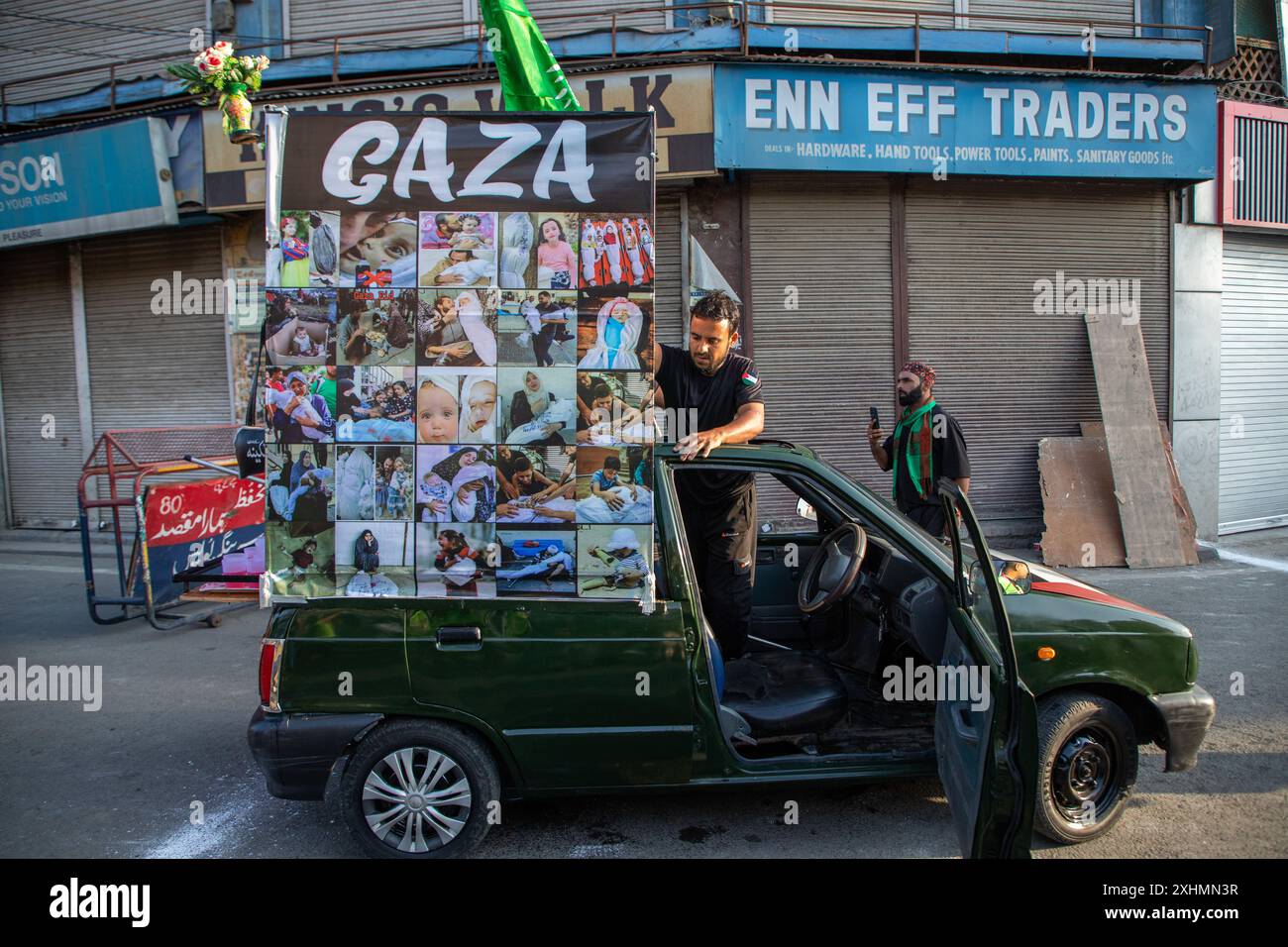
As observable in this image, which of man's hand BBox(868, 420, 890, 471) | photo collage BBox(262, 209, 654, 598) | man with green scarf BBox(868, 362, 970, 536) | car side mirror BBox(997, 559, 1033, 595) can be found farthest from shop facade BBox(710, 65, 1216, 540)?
photo collage BBox(262, 209, 654, 598)

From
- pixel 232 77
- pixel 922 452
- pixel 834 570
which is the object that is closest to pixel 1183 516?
pixel 922 452

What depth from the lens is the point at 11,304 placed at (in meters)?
11.5

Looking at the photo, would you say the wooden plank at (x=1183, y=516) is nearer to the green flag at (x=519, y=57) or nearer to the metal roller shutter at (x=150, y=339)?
the green flag at (x=519, y=57)

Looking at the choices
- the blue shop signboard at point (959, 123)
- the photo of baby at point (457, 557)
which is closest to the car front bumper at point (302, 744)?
the photo of baby at point (457, 557)

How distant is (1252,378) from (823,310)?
536 centimetres

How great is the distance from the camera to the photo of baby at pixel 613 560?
322cm

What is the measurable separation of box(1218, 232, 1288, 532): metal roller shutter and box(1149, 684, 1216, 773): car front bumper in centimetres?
811

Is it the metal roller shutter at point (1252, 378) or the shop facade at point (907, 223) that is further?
the metal roller shutter at point (1252, 378)

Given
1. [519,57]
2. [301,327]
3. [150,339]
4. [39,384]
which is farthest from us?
[39,384]

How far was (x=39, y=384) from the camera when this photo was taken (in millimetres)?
11430

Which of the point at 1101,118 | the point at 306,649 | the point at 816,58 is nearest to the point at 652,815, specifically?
the point at 306,649

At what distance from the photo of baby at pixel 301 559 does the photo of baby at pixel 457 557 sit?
0.34 metres

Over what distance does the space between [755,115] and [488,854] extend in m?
7.55

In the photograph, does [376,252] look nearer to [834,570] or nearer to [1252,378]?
[834,570]
